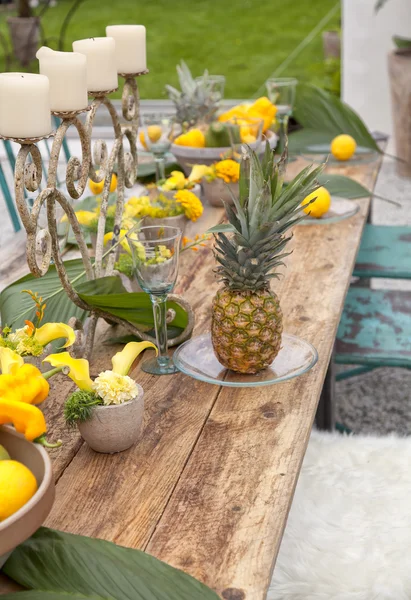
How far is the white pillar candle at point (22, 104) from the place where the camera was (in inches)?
42.8

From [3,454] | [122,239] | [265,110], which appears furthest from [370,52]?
[3,454]

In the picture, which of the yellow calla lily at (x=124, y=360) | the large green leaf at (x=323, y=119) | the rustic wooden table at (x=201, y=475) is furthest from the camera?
the large green leaf at (x=323, y=119)

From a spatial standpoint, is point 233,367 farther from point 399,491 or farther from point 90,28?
point 90,28

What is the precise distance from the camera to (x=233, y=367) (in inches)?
51.9

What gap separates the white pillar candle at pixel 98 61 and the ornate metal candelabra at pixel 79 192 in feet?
0.07

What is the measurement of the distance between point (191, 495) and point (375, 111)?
14.1 ft

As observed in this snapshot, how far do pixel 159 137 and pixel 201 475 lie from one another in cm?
135

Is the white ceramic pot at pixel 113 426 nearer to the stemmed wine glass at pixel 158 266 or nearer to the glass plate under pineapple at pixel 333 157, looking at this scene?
the stemmed wine glass at pixel 158 266

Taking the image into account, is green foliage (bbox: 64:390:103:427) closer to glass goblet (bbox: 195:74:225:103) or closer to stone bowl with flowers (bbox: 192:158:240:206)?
stone bowl with flowers (bbox: 192:158:240:206)

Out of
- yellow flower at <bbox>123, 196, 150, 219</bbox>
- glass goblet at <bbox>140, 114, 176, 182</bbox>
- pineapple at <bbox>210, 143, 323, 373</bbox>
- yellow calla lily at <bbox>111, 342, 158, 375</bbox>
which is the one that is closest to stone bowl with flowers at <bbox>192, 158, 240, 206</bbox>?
glass goblet at <bbox>140, 114, 176, 182</bbox>

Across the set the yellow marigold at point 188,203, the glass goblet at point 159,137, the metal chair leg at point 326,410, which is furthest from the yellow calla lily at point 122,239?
the metal chair leg at point 326,410

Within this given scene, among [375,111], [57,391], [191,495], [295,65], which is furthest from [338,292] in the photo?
[295,65]

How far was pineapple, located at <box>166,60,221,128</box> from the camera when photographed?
2443 mm

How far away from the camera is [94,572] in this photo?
0.91 metres
